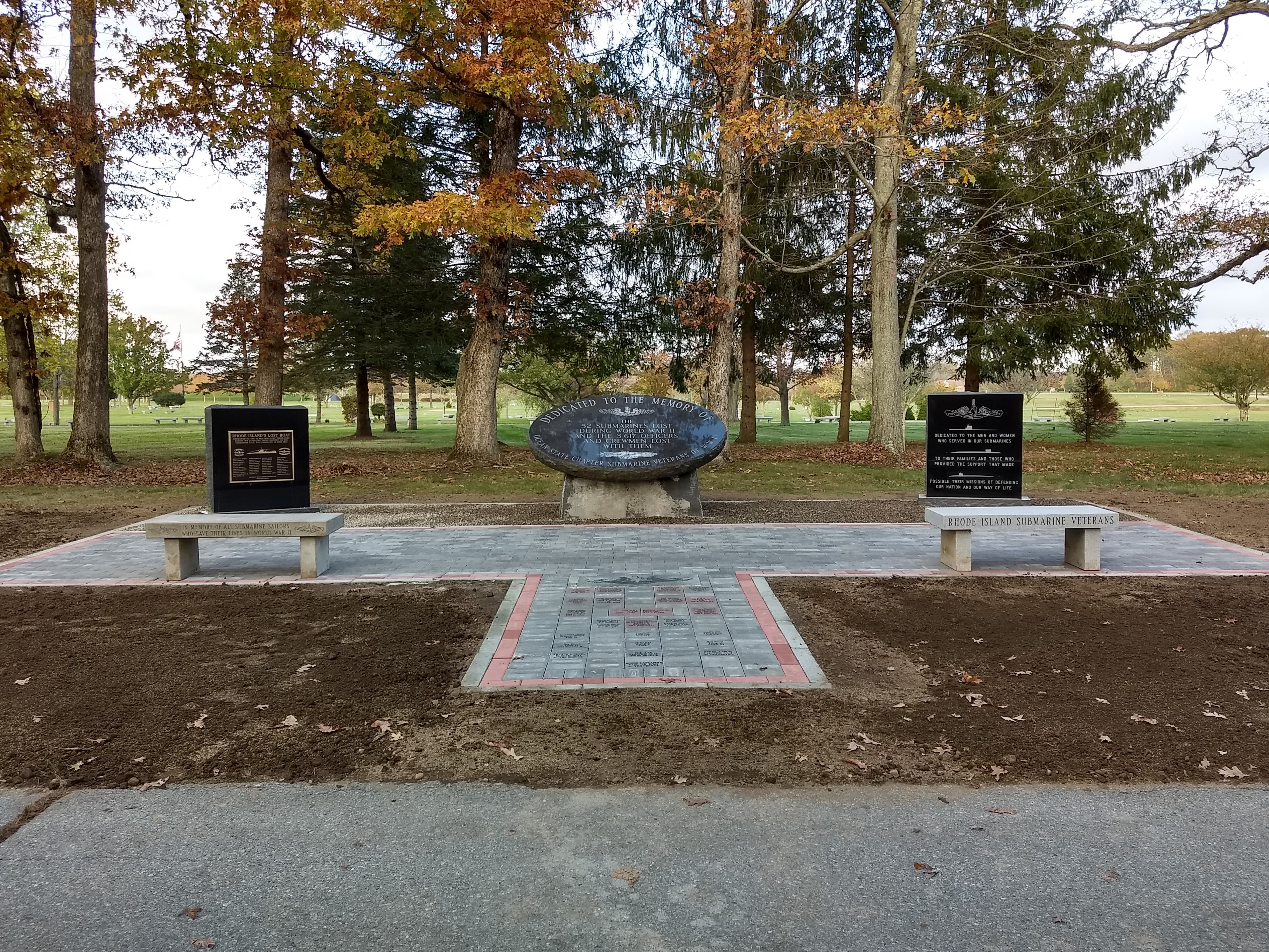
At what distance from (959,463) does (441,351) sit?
21587mm

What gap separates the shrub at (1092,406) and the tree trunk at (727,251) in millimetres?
13651

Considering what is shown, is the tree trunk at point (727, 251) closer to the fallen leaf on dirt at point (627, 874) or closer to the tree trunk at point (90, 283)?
the tree trunk at point (90, 283)

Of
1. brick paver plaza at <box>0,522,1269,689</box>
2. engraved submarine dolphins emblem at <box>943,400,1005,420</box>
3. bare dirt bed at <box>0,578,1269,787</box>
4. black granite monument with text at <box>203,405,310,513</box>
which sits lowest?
bare dirt bed at <box>0,578,1269,787</box>

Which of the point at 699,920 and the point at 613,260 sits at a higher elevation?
the point at 613,260

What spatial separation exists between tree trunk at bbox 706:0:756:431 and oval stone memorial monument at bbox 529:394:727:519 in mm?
6351

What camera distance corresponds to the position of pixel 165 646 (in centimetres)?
584

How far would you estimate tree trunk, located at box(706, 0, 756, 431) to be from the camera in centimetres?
1791

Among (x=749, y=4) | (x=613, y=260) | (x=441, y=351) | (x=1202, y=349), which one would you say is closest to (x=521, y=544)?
(x=749, y=4)

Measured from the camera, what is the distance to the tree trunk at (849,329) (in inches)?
995

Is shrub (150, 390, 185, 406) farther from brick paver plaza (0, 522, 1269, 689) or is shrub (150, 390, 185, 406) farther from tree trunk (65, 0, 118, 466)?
brick paver plaza (0, 522, 1269, 689)

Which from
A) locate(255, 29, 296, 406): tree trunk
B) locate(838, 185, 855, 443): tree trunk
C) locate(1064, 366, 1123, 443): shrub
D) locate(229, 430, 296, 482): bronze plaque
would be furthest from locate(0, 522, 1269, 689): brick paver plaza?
locate(1064, 366, 1123, 443): shrub

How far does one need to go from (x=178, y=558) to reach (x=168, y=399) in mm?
65398

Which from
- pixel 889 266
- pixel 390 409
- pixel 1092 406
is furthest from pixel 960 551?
pixel 390 409

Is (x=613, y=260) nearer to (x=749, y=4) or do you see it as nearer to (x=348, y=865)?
(x=749, y=4)
